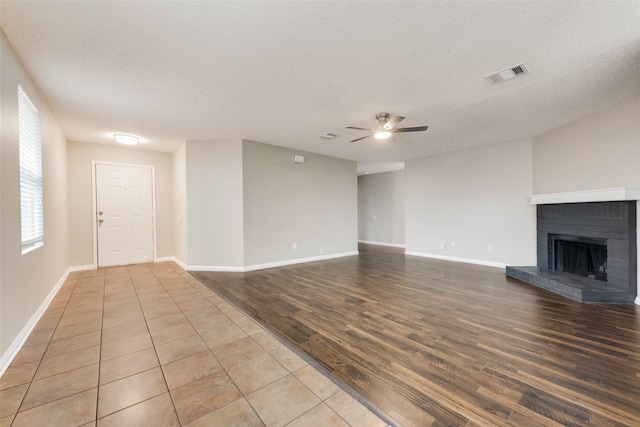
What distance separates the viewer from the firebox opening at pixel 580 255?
12.6 feet

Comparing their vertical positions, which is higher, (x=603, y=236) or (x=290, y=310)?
(x=603, y=236)

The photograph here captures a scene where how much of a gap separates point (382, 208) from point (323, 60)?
272 inches

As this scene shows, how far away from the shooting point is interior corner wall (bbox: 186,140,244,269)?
5.03 metres

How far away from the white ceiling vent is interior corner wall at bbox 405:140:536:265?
9.85ft

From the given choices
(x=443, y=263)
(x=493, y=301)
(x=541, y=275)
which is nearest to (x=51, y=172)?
(x=493, y=301)

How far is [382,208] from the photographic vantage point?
888cm

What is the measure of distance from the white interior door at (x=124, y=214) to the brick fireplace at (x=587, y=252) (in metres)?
7.36

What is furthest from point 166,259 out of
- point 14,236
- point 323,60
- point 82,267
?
point 323,60

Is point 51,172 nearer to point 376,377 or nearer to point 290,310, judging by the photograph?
point 290,310

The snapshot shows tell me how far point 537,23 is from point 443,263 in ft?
15.1

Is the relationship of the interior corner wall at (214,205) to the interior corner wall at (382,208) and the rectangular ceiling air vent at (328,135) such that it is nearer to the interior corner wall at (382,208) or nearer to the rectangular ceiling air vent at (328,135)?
the rectangular ceiling air vent at (328,135)

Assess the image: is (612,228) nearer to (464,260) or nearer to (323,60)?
(464,260)

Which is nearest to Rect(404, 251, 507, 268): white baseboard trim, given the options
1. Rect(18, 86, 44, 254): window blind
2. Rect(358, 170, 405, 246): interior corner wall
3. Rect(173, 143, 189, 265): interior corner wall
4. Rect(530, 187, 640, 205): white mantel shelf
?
Rect(530, 187, 640, 205): white mantel shelf

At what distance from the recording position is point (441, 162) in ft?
20.4
